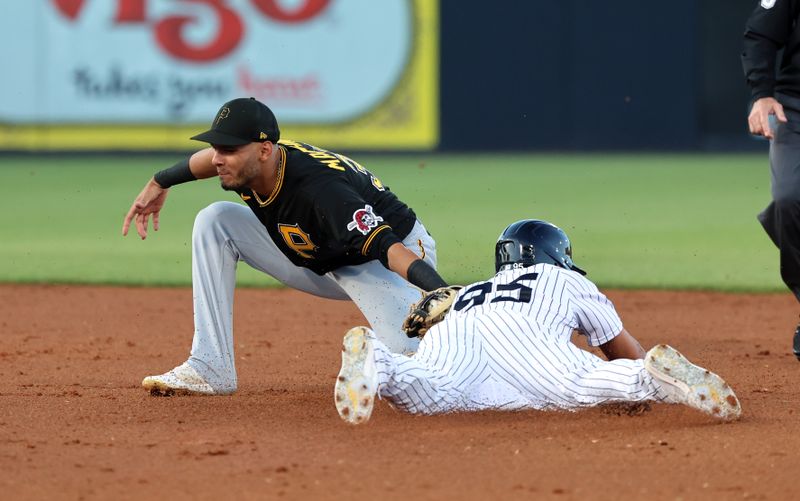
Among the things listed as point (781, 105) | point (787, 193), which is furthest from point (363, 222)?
point (781, 105)

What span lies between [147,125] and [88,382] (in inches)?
525

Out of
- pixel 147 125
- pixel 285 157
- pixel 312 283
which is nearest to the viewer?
pixel 285 157

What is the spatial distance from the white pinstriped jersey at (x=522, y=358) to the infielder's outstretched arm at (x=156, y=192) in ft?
4.31

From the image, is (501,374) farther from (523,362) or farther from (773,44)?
(773,44)

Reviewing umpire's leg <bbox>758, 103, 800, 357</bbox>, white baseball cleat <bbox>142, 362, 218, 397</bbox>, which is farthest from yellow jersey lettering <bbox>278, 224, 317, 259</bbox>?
umpire's leg <bbox>758, 103, 800, 357</bbox>

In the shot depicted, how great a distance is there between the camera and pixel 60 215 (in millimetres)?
12758

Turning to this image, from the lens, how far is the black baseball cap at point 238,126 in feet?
16.0

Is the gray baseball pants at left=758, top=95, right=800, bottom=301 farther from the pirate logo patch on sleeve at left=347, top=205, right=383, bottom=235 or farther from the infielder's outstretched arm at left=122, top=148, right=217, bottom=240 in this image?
the infielder's outstretched arm at left=122, top=148, right=217, bottom=240

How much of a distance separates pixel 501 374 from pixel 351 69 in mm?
14476

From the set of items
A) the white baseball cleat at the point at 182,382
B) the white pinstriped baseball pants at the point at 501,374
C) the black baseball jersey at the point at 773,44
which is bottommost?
the white baseball cleat at the point at 182,382

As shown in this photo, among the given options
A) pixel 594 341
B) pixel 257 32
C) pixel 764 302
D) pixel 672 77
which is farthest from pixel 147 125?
pixel 594 341

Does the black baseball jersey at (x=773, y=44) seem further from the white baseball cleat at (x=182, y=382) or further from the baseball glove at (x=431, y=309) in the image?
the white baseball cleat at (x=182, y=382)

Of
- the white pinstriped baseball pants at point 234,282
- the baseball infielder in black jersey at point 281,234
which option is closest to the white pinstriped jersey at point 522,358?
the baseball infielder in black jersey at point 281,234

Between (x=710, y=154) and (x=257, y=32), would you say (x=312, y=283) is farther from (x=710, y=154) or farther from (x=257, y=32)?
(x=710, y=154)
